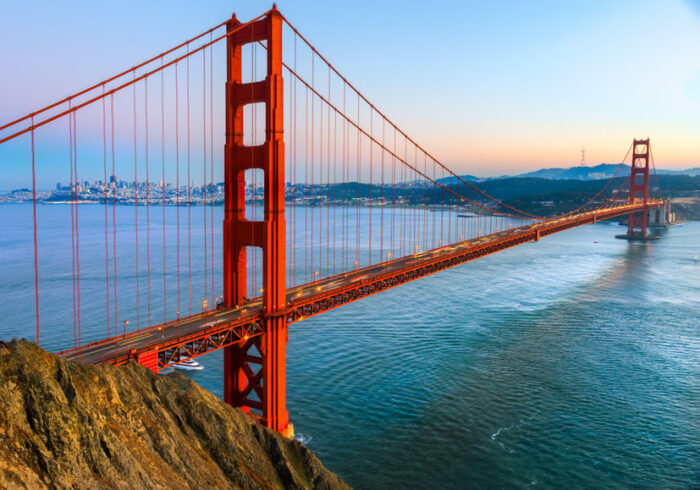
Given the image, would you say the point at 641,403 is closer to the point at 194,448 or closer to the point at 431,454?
the point at 431,454

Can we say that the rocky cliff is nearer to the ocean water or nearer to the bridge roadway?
the bridge roadway

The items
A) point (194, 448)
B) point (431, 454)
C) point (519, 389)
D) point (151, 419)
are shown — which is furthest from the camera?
point (519, 389)

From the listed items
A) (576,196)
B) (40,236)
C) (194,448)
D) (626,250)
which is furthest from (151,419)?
(576,196)

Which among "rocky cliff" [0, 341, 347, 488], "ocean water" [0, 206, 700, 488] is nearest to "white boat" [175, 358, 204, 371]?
"ocean water" [0, 206, 700, 488]

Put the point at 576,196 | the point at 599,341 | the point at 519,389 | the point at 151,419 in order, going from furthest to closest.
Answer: the point at 576,196
the point at 599,341
the point at 519,389
the point at 151,419

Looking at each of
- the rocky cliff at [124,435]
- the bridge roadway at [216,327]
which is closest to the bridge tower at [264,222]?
the bridge roadway at [216,327]

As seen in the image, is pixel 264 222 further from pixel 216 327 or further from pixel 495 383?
pixel 495 383

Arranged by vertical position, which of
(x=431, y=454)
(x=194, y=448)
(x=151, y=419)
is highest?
(x=151, y=419)
